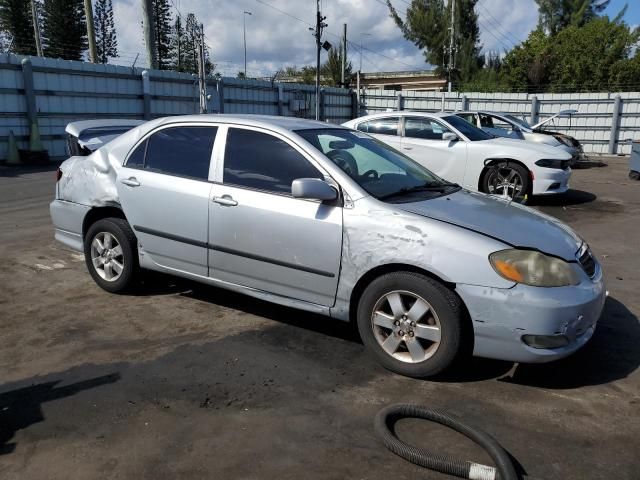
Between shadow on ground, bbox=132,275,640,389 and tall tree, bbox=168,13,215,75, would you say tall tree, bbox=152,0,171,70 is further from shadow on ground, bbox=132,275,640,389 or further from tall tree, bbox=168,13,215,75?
shadow on ground, bbox=132,275,640,389

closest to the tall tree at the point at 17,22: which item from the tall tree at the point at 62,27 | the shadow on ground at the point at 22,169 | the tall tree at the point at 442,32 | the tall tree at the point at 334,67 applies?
the tall tree at the point at 62,27

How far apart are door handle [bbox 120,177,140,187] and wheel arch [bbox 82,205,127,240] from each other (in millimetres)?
279

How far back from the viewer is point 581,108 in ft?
71.6

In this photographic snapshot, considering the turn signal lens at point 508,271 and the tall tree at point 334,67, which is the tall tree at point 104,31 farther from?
the turn signal lens at point 508,271

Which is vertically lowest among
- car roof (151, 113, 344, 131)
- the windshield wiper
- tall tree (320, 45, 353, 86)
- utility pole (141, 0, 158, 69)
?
the windshield wiper

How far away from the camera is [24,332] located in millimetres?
4180

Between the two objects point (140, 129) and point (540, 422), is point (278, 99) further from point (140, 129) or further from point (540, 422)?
point (540, 422)

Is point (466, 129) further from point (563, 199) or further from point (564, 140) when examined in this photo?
point (564, 140)

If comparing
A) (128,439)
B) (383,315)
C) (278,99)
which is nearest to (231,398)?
(128,439)

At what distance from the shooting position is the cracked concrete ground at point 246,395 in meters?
2.71

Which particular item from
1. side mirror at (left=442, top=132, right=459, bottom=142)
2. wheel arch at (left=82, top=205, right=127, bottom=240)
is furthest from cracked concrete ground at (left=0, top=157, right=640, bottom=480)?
side mirror at (left=442, top=132, right=459, bottom=142)

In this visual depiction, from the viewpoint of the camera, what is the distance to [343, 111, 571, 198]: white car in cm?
938

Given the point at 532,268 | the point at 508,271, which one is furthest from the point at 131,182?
the point at 532,268

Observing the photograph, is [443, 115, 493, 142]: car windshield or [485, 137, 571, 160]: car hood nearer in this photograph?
[485, 137, 571, 160]: car hood
